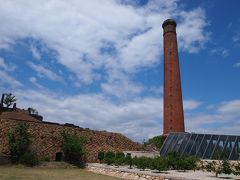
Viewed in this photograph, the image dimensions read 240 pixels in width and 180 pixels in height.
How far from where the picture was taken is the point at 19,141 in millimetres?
24578

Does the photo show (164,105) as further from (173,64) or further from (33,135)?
(33,135)

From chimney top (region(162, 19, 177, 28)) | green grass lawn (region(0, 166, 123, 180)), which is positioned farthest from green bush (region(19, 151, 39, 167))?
chimney top (region(162, 19, 177, 28))

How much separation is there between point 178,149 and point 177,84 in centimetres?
1123

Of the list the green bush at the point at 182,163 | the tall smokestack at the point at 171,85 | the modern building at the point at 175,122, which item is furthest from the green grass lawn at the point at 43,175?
the tall smokestack at the point at 171,85

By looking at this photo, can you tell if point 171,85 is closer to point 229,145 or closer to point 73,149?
point 229,145

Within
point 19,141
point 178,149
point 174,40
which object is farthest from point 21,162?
point 174,40

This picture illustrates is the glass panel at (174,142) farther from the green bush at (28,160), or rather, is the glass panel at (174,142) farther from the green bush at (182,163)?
the green bush at (28,160)

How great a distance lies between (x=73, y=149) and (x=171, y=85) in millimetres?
14244

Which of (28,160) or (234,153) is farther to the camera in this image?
(28,160)

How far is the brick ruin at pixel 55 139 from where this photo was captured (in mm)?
25750

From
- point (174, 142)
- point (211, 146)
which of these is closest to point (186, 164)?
point (211, 146)

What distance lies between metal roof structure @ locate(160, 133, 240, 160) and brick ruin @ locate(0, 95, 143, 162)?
340 inches

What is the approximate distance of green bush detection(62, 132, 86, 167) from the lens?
1102 inches

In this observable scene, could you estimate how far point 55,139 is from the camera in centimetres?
2866
